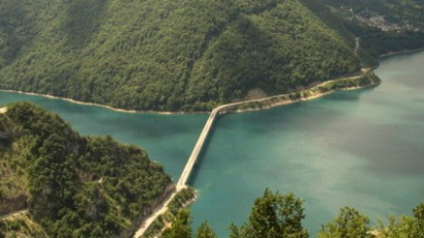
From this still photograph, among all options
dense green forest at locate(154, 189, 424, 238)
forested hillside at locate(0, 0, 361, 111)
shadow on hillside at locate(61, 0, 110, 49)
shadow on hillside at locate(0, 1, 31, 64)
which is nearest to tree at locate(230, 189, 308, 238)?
dense green forest at locate(154, 189, 424, 238)

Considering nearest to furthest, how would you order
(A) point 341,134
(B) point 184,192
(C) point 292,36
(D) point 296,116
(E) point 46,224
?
(E) point 46,224, (B) point 184,192, (A) point 341,134, (D) point 296,116, (C) point 292,36

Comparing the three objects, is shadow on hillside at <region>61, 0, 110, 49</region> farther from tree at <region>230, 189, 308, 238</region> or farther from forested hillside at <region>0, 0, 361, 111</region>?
tree at <region>230, 189, 308, 238</region>

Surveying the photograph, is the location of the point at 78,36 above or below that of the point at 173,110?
above

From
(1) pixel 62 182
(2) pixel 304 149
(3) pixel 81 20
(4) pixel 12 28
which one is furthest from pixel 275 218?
(4) pixel 12 28

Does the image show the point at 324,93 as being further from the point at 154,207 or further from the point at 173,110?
the point at 154,207

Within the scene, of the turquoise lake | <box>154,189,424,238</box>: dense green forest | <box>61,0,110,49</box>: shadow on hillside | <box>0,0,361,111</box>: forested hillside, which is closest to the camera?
<box>154,189,424,238</box>: dense green forest

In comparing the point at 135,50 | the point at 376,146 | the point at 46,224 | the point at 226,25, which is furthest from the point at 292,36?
the point at 46,224

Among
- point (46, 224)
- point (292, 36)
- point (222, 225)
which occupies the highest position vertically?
point (292, 36)
